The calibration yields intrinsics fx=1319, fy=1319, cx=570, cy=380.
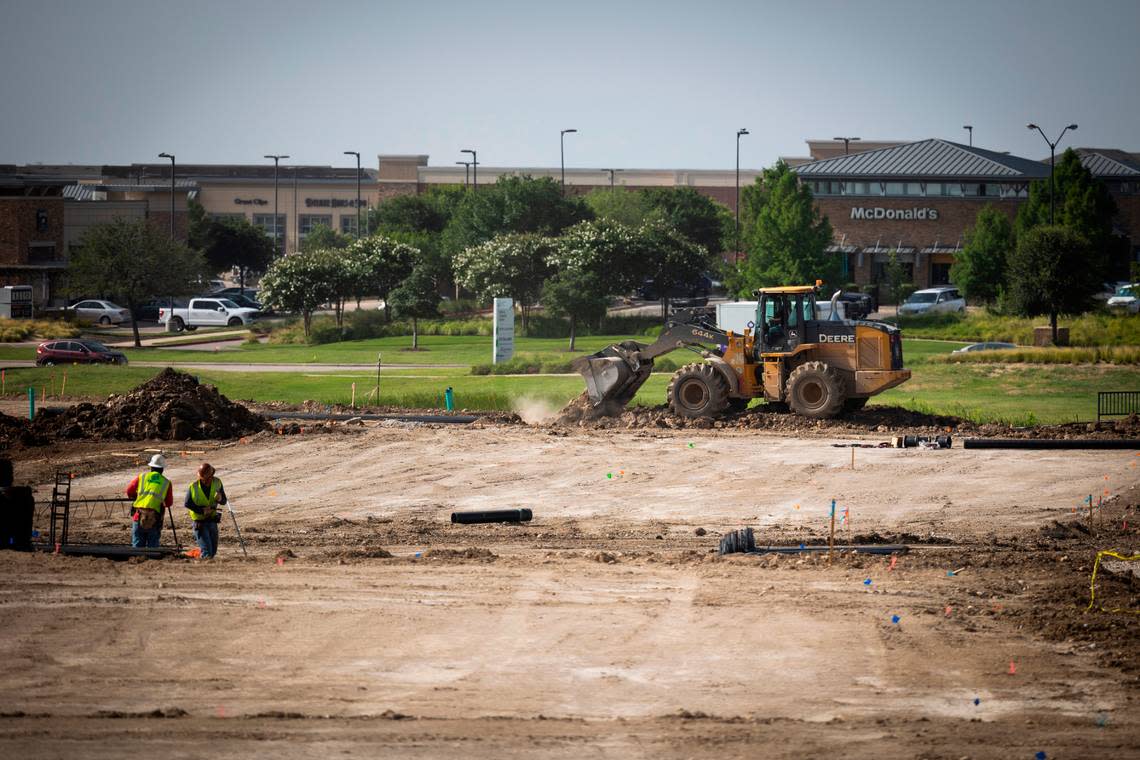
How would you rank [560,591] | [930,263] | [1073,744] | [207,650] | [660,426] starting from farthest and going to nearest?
[930,263] → [660,426] → [560,591] → [207,650] → [1073,744]

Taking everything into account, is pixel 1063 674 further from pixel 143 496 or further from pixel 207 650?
pixel 143 496

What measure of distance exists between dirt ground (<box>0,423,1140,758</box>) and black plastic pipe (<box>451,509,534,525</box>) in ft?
2.04

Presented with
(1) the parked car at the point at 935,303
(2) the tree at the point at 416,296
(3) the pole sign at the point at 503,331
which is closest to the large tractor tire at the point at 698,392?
(3) the pole sign at the point at 503,331

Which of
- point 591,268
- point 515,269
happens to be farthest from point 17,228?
point 591,268

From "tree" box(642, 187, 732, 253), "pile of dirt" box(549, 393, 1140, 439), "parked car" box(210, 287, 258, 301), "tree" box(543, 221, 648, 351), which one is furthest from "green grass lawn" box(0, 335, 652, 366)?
"tree" box(642, 187, 732, 253)

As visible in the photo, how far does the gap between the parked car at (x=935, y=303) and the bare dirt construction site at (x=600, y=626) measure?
49122 mm

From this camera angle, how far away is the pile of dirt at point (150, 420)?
100 feet

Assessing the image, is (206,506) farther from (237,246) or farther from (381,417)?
(237,246)

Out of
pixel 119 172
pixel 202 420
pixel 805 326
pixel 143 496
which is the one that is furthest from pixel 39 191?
pixel 143 496

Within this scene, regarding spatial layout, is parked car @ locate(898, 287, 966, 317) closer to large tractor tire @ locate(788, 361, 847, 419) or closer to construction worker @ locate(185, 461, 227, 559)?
large tractor tire @ locate(788, 361, 847, 419)

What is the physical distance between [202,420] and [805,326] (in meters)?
14.3

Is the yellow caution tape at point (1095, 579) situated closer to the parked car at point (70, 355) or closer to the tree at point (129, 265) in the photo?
the parked car at point (70, 355)

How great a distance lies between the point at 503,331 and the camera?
45.2 meters

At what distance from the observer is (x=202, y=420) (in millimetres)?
30953
